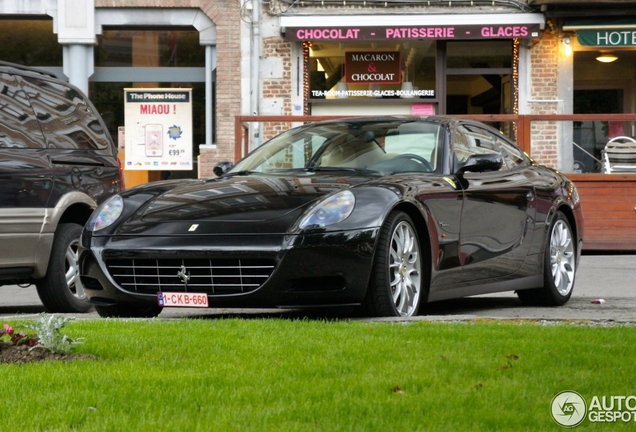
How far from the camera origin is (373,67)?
2427cm

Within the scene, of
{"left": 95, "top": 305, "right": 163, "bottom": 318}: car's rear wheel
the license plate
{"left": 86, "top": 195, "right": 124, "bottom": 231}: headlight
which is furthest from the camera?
{"left": 95, "top": 305, "right": 163, "bottom": 318}: car's rear wheel

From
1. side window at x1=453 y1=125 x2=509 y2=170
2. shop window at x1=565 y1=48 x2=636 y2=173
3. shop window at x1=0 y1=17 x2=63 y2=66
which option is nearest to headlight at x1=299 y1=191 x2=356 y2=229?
side window at x1=453 y1=125 x2=509 y2=170

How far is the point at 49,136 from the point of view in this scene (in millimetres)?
9672

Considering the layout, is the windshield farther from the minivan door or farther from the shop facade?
the shop facade

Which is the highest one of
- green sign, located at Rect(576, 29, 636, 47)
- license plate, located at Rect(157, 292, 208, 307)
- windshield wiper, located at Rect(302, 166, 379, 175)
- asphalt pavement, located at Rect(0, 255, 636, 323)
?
green sign, located at Rect(576, 29, 636, 47)

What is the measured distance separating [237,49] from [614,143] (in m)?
8.07

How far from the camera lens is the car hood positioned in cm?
753

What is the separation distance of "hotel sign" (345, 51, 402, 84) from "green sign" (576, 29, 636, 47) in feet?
11.2

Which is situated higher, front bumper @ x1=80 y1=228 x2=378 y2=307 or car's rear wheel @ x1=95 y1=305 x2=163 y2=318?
front bumper @ x1=80 y1=228 x2=378 y2=307

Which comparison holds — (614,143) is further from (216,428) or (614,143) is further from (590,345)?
(216,428)

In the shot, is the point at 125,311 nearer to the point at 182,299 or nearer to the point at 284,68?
the point at 182,299

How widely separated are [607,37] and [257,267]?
57.5ft

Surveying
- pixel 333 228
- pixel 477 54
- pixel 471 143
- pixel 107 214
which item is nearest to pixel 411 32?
pixel 477 54

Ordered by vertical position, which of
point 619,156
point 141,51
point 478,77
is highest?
point 141,51
